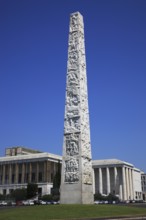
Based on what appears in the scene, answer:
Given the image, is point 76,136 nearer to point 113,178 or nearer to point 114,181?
point 114,181

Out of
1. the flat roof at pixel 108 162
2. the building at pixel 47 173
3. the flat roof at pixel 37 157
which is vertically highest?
the flat roof at pixel 37 157

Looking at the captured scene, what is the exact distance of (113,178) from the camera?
103 metres

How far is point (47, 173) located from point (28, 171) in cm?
780

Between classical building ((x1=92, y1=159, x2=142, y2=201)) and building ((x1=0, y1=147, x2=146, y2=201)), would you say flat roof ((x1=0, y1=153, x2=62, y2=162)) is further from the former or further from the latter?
classical building ((x1=92, y1=159, x2=142, y2=201))

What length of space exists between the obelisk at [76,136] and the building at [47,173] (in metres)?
61.4

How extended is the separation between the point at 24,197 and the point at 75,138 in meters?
50.1

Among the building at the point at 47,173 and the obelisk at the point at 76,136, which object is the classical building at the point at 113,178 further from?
the obelisk at the point at 76,136

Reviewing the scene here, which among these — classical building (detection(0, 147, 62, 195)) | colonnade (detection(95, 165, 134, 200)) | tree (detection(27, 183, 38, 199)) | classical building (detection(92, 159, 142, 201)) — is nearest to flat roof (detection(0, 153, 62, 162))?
classical building (detection(0, 147, 62, 195))

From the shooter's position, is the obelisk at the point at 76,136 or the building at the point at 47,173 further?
the building at the point at 47,173

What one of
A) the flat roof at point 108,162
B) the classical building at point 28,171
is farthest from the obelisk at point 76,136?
the flat roof at point 108,162

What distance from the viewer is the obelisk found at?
94.5 ft

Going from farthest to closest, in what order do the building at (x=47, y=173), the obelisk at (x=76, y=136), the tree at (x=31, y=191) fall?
the building at (x=47, y=173)
the tree at (x=31, y=191)
the obelisk at (x=76, y=136)

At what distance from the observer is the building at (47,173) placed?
305 feet

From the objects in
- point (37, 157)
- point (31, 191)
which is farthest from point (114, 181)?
point (31, 191)
